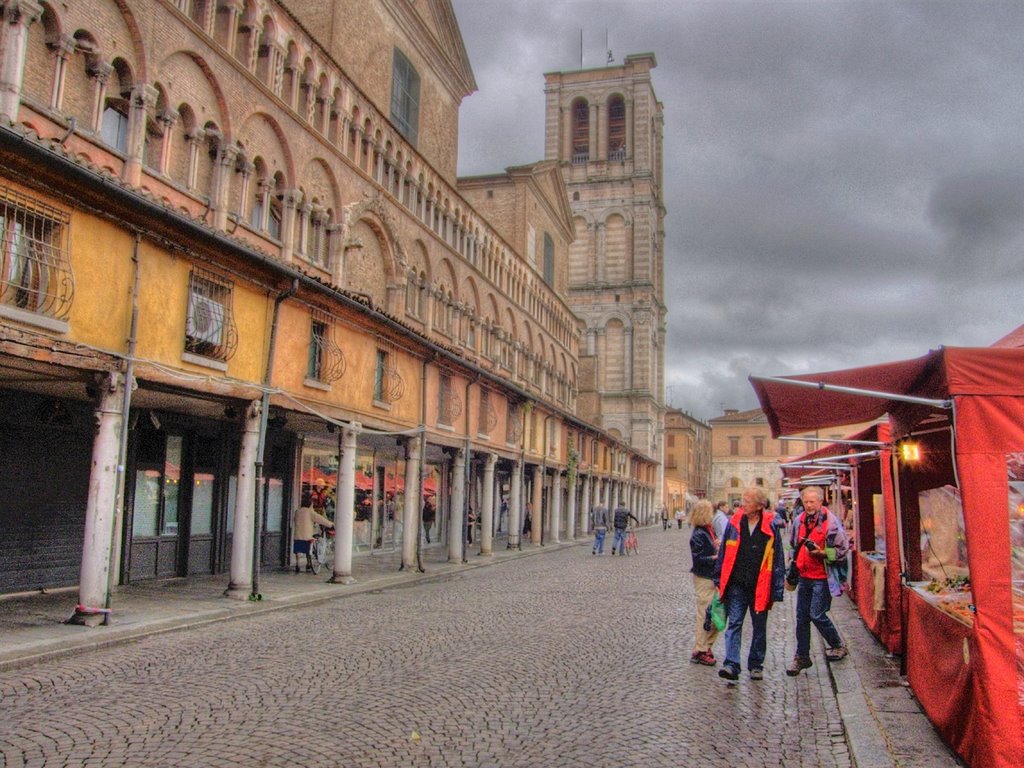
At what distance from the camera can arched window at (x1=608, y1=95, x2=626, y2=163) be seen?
82625mm

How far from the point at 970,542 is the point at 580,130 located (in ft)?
274

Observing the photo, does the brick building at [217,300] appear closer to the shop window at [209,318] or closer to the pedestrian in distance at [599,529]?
the shop window at [209,318]

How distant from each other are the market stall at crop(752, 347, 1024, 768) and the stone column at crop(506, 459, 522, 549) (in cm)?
1979

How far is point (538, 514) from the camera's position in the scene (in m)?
31.5

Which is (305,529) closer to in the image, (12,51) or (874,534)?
(12,51)

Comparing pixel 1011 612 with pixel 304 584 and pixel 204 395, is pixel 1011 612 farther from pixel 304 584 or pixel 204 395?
pixel 304 584

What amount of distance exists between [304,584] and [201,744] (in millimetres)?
10806

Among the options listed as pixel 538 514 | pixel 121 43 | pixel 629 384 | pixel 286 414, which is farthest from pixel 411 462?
pixel 629 384

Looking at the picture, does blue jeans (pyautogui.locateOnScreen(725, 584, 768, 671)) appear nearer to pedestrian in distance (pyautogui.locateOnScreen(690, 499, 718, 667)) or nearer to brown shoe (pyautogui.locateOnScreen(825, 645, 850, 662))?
pedestrian in distance (pyautogui.locateOnScreen(690, 499, 718, 667))

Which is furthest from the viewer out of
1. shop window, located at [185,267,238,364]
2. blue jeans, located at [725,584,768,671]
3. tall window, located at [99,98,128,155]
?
tall window, located at [99,98,128,155]

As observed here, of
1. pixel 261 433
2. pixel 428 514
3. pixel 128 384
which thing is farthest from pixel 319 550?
pixel 428 514

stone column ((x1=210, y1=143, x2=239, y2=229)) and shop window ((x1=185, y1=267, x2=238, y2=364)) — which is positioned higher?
stone column ((x1=210, y1=143, x2=239, y2=229))

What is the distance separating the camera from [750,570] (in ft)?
27.1

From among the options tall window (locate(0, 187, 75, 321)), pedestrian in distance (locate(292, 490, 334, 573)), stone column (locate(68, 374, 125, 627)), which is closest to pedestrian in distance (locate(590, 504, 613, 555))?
pedestrian in distance (locate(292, 490, 334, 573))
